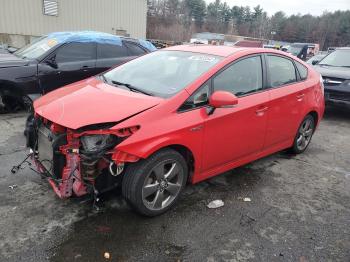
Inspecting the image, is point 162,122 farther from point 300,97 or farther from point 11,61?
point 11,61

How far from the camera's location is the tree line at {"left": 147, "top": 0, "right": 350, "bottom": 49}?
75.2m

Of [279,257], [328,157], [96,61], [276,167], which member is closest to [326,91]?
[328,157]

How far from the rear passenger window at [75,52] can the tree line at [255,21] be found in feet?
205

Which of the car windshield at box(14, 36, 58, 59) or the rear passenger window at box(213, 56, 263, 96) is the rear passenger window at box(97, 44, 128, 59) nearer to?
Answer: the car windshield at box(14, 36, 58, 59)

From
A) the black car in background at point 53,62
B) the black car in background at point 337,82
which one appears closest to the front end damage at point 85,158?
the black car in background at point 53,62

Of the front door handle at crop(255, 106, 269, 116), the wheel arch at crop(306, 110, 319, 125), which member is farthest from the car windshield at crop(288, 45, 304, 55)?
the front door handle at crop(255, 106, 269, 116)

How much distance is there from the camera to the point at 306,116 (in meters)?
5.10

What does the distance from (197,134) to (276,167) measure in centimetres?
196

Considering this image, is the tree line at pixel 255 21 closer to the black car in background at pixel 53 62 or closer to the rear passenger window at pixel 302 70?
the black car in background at pixel 53 62

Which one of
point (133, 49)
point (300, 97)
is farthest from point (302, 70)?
point (133, 49)

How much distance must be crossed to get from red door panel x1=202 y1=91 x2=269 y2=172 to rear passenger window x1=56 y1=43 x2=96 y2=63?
4.33m

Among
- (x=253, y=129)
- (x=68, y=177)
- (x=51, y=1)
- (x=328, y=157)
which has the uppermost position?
(x=51, y=1)

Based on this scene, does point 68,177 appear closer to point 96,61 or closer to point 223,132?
point 223,132

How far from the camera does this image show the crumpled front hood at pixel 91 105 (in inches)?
117
